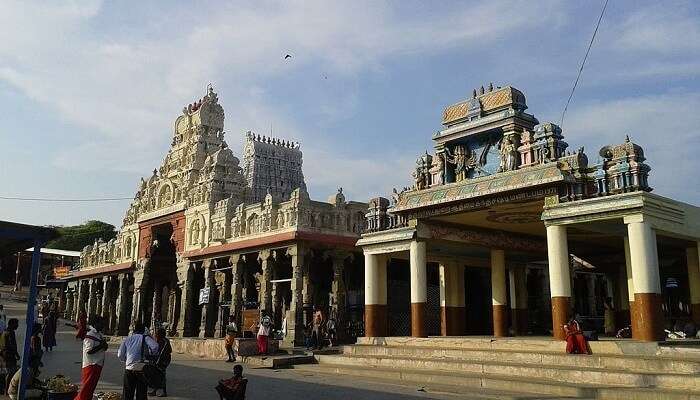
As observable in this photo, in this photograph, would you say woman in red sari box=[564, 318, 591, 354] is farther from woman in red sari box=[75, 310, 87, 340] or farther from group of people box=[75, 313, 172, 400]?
woman in red sari box=[75, 310, 87, 340]

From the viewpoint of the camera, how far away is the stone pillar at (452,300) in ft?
68.1

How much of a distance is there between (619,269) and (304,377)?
14.4 metres

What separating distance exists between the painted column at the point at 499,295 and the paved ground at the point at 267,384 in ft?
23.7

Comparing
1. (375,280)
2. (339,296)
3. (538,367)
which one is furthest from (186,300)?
(538,367)

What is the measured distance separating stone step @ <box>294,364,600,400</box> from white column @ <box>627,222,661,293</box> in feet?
9.04

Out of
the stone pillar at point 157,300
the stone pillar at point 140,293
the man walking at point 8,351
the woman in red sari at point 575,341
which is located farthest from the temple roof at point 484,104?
the stone pillar at point 157,300

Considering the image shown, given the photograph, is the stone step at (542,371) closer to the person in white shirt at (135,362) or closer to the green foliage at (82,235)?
the person in white shirt at (135,362)

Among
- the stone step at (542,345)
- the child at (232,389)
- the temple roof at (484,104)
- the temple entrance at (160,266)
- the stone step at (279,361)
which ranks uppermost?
the temple roof at (484,104)

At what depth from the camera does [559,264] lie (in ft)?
44.4

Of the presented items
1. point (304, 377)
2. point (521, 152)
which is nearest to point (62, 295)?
point (304, 377)

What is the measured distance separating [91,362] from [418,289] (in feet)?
35.2

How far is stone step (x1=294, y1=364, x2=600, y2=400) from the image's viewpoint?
10703 mm

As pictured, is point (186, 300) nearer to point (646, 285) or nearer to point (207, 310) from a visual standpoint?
point (207, 310)

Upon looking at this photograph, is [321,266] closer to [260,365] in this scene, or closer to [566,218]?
[260,365]
